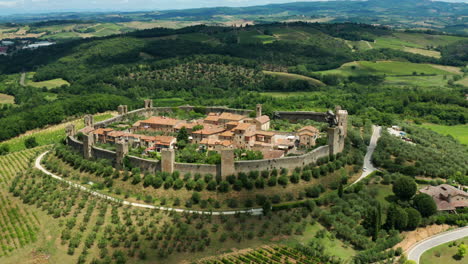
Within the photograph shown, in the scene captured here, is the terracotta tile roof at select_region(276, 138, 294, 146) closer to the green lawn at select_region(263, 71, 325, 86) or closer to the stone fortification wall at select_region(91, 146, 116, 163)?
the stone fortification wall at select_region(91, 146, 116, 163)

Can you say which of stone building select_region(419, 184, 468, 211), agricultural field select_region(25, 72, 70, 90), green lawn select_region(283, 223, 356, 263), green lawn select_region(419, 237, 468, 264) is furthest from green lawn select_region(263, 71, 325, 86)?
green lawn select_region(419, 237, 468, 264)

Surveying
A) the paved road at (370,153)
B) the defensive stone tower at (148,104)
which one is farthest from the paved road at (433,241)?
the defensive stone tower at (148,104)

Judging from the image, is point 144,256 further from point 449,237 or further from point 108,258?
point 449,237

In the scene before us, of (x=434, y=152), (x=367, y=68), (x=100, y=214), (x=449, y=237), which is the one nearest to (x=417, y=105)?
(x=434, y=152)

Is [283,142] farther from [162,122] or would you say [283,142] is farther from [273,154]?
[162,122]

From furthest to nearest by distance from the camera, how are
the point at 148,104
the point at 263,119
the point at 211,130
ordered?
1. the point at 148,104
2. the point at 263,119
3. the point at 211,130

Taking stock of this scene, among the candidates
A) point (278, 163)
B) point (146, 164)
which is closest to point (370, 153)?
point (278, 163)
